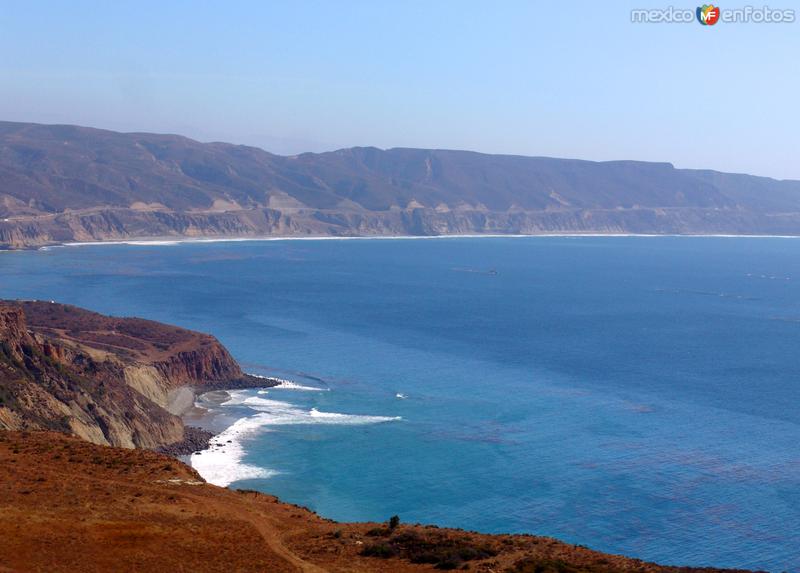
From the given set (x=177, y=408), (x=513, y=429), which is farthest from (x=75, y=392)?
(x=513, y=429)

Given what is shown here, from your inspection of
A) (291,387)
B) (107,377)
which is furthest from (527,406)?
(107,377)

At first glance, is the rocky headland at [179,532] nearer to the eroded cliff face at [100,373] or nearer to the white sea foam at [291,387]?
the eroded cliff face at [100,373]

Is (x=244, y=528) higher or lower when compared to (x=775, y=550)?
higher

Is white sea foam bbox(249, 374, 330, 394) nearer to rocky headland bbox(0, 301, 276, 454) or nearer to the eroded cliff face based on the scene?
rocky headland bbox(0, 301, 276, 454)

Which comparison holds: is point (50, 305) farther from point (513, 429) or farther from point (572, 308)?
point (572, 308)

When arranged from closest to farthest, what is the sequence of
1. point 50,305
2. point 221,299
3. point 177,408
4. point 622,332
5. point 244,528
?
point 244,528 < point 177,408 < point 50,305 < point 622,332 < point 221,299

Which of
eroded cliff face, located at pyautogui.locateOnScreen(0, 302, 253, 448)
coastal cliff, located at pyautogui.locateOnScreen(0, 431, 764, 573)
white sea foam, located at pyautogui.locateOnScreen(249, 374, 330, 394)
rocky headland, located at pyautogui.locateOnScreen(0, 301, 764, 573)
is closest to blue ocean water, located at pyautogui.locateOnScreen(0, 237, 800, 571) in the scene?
white sea foam, located at pyautogui.locateOnScreen(249, 374, 330, 394)

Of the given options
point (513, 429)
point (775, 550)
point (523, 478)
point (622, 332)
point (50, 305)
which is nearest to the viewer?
point (775, 550)

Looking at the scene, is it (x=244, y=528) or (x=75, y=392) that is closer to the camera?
(x=244, y=528)
